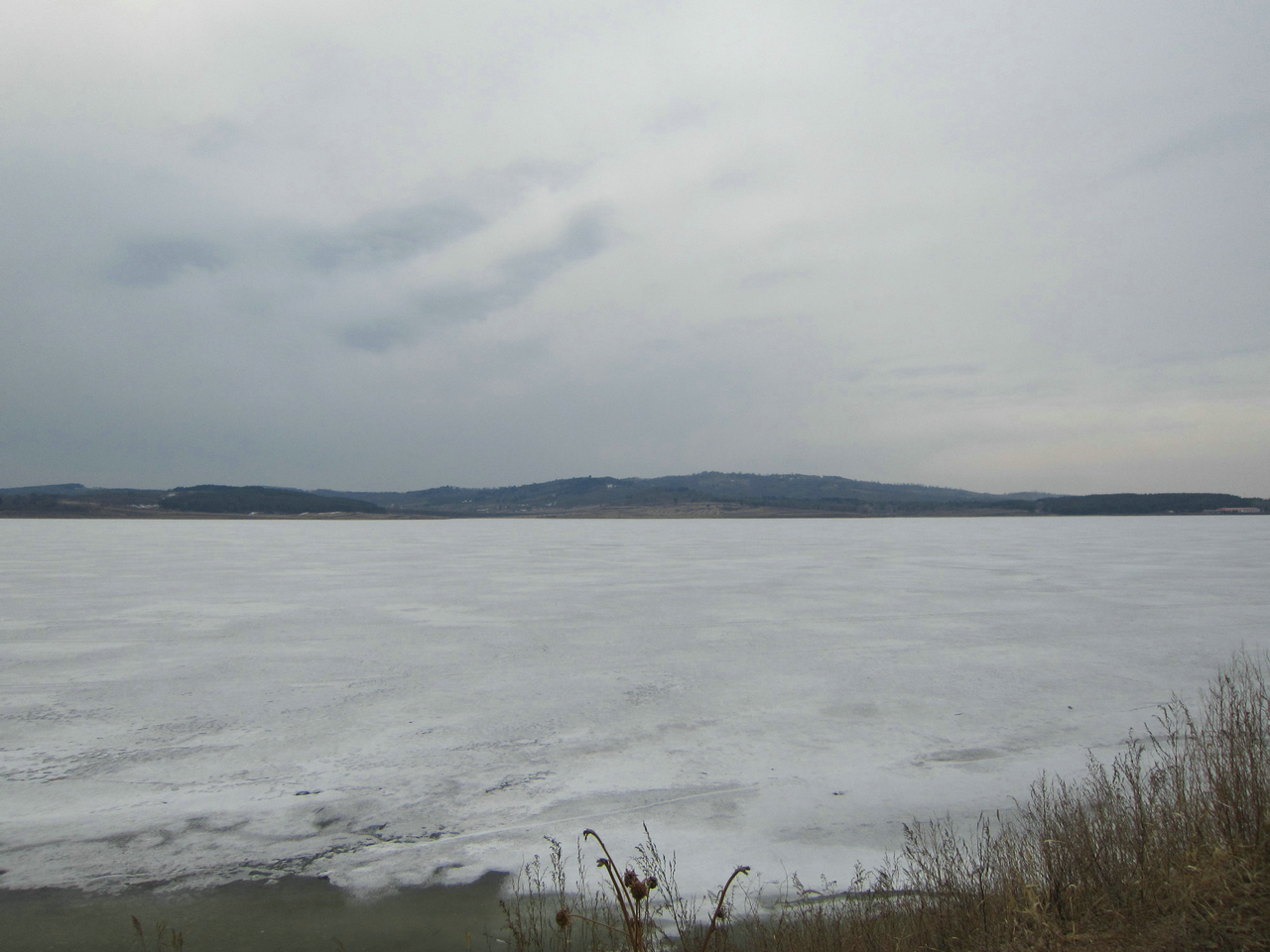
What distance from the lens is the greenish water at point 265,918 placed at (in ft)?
11.9

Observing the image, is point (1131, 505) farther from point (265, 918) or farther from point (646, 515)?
point (265, 918)

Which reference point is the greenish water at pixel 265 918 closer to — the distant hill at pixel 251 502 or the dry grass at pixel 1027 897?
the dry grass at pixel 1027 897

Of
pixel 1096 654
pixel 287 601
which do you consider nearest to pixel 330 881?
→ pixel 1096 654

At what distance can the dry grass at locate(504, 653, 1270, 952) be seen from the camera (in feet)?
9.65

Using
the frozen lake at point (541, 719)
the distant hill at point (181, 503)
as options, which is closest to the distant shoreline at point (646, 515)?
the distant hill at point (181, 503)

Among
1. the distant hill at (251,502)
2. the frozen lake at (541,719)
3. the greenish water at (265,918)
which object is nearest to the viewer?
the greenish water at (265,918)

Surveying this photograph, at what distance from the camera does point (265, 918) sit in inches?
152

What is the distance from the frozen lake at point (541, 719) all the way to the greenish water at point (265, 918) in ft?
0.58

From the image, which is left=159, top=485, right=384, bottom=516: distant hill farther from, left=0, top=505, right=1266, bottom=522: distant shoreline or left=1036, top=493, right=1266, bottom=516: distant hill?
left=1036, top=493, right=1266, bottom=516: distant hill

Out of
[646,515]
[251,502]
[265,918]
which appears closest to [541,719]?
[265,918]

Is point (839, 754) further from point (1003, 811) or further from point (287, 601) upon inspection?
point (287, 601)

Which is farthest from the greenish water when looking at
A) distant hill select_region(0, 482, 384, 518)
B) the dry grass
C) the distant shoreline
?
distant hill select_region(0, 482, 384, 518)

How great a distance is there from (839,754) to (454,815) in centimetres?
305

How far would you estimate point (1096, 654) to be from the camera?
31.4ft
